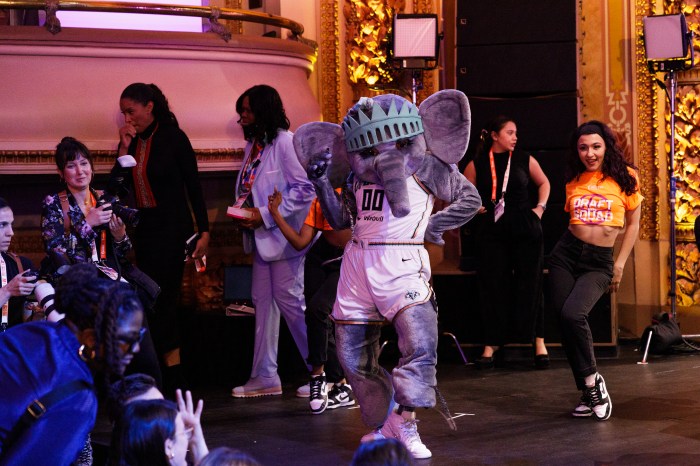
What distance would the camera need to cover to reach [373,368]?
4906 millimetres

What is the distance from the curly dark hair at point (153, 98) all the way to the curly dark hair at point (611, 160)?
2.24 m

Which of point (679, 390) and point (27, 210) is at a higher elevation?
point (27, 210)

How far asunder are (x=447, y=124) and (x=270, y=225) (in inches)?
64.3

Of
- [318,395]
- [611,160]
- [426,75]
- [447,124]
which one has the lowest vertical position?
[318,395]

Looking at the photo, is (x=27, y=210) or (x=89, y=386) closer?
(x=89, y=386)

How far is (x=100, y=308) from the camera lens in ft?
9.11

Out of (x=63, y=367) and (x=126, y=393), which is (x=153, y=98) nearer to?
(x=126, y=393)

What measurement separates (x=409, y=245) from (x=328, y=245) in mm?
1468

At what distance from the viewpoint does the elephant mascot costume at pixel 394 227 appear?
4734mm

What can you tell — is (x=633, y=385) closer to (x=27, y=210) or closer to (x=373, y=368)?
(x=373, y=368)

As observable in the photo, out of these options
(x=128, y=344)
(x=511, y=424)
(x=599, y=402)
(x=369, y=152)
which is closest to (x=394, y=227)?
(x=369, y=152)

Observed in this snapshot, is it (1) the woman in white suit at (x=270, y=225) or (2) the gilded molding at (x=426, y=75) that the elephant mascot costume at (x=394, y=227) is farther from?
(2) the gilded molding at (x=426, y=75)

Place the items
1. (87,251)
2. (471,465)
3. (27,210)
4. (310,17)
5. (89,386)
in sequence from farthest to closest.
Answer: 1. (310,17)
2. (27,210)
3. (87,251)
4. (471,465)
5. (89,386)

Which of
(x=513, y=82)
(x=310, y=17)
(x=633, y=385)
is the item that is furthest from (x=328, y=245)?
(x=310, y=17)
